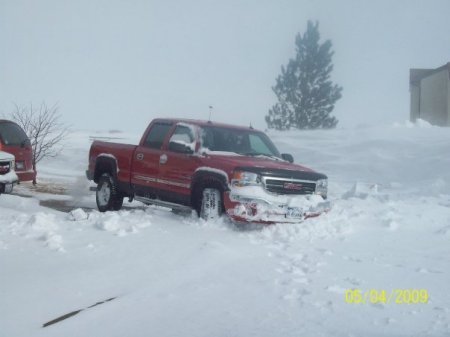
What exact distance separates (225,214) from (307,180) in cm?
141

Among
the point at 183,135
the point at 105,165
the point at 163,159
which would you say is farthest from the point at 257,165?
the point at 105,165

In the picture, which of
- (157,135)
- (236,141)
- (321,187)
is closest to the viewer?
(321,187)

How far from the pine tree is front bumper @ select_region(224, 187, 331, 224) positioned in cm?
3132

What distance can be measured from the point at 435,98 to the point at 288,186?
87.7 ft

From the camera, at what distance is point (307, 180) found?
8102 millimetres

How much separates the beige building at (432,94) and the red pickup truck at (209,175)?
2268 cm

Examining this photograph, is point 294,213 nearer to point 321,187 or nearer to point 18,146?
point 321,187

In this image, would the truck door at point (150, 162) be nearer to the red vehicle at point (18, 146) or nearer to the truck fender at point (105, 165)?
the truck fender at point (105, 165)

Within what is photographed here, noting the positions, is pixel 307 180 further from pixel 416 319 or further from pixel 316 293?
pixel 416 319

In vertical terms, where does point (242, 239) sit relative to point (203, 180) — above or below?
below

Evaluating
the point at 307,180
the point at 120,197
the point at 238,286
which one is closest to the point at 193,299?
the point at 238,286

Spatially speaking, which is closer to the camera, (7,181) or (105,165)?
(105,165)

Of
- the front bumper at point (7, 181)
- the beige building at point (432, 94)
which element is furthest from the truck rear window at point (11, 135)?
the beige building at point (432, 94)

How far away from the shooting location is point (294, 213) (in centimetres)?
759
